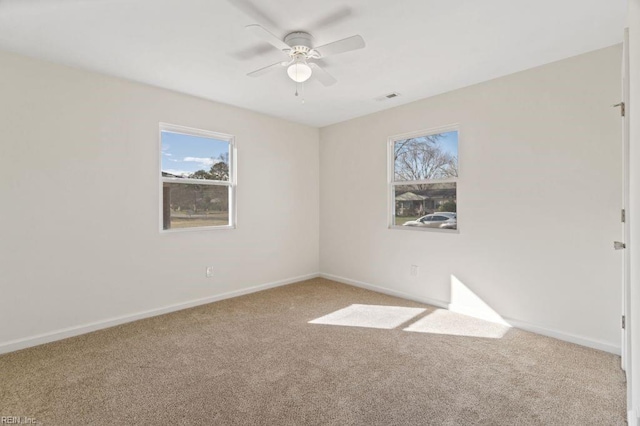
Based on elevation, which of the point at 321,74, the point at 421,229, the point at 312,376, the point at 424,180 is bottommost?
the point at 312,376

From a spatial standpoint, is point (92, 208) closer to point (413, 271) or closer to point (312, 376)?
point (312, 376)

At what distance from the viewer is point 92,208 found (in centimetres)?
297

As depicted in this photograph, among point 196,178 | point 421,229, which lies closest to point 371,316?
point 421,229

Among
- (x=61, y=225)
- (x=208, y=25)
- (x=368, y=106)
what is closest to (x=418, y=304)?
(x=368, y=106)

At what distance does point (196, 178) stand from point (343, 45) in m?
2.51

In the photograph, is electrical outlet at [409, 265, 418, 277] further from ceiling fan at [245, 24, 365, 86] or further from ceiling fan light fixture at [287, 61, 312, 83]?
ceiling fan light fixture at [287, 61, 312, 83]

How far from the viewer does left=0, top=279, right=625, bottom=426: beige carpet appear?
1.81m

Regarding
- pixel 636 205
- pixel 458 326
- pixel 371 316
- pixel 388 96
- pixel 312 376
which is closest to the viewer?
pixel 636 205

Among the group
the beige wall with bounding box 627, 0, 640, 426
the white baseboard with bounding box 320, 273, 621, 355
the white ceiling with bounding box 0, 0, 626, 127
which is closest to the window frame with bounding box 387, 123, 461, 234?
the white ceiling with bounding box 0, 0, 626, 127

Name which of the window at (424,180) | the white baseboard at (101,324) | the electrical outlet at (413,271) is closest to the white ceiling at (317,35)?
the window at (424,180)

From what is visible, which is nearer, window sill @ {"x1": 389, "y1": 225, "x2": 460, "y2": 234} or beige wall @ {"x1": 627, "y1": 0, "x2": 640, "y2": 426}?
beige wall @ {"x1": 627, "y1": 0, "x2": 640, "y2": 426}

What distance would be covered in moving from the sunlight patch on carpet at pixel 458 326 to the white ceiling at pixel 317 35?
2498 millimetres

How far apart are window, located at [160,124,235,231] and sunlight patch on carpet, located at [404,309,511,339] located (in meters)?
2.62

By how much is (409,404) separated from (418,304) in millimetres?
1966
